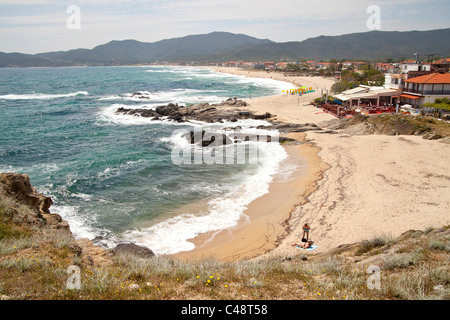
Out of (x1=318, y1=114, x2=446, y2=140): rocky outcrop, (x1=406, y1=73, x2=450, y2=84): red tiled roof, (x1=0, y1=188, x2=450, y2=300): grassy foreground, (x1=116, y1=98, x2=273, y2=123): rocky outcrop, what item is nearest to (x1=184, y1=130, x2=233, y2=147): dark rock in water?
(x1=116, y1=98, x2=273, y2=123): rocky outcrop

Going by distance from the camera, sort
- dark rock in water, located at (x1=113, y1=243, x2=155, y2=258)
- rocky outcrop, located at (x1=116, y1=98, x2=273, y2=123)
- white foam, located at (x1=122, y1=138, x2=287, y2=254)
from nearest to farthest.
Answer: dark rock in water, located at (x1=113, y1=243, x2=155, y2=258)
white foam, located at (x1=122, y1=138, x2=287, y2=254)
rocky outcrop, located at (x1=116, y1=98, x2=273, y2=123)

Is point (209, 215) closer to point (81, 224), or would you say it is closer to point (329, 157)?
point (81, 224)

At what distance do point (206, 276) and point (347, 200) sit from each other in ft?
35.9

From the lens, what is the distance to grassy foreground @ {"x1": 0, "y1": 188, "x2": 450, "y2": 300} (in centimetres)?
530

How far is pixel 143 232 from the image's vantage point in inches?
520

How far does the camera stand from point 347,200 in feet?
49.0

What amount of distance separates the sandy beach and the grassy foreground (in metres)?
3.17

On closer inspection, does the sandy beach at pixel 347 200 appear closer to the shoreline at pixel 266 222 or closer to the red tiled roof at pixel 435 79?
the shoreline at pixel 266 222

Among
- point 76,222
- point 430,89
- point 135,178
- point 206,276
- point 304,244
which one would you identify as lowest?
point 76,222

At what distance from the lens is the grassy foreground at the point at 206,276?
5.30 m

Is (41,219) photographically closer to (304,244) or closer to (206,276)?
(206,276)

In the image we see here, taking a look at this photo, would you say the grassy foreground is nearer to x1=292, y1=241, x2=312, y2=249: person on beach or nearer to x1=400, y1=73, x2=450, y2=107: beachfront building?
x1=292, y1=241, x2=312, y2=249: person on beach

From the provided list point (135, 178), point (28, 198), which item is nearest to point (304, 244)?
point (28, 198)
